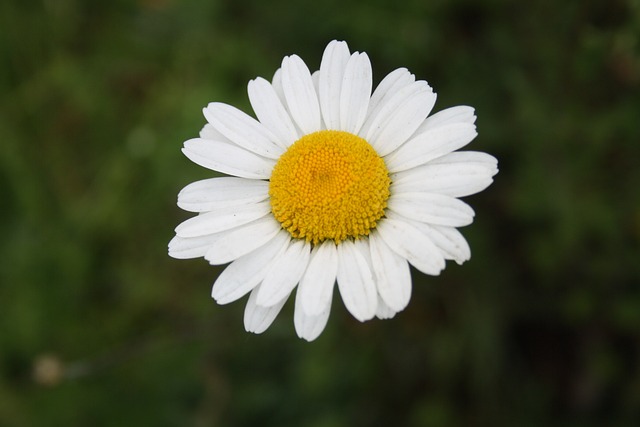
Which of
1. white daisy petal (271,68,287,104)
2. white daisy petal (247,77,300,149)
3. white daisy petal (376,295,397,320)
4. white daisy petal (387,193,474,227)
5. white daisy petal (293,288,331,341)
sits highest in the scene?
white daisy petal (271,68,287,104)

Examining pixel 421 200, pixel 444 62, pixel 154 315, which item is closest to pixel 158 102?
pixel 154 315

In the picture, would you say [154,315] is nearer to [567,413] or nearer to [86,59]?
[86,59]

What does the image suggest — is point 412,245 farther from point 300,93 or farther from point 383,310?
point 300,93

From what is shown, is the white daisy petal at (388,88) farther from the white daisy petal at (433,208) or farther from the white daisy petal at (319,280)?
the white daisy petal at (319,280)

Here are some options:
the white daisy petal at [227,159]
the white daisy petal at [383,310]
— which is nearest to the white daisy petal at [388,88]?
the white daisy petal at [227,159]

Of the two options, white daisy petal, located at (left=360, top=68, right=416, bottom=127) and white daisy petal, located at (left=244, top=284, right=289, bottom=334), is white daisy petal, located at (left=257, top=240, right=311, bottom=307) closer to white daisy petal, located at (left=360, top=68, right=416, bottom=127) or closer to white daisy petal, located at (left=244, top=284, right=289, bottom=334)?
white daisy petal, located at (left=244, top=284, right=289, bottom=334)

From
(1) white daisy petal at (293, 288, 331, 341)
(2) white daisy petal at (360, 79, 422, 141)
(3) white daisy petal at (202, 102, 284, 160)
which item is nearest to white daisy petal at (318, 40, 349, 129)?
(2) white daisy petal at (360, 79, 422, 141)

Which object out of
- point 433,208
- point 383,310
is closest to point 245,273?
point 383,310
